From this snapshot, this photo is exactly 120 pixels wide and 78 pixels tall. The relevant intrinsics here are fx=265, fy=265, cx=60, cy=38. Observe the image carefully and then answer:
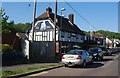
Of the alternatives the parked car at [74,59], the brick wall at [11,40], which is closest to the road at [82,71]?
the parked car at [74,59]

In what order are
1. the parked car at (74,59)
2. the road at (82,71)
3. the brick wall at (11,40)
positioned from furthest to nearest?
the brick wall at (11,40) → the parked car at (74,59) → the road at (82,71)

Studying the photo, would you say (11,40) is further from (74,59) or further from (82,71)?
(82,71)

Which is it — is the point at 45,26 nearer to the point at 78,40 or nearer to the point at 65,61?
the point at 78,40

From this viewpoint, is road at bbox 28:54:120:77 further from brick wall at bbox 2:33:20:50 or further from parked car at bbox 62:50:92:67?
brick wall at bbox 2:33:20:50

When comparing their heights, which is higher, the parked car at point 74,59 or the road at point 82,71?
the parked car at point 74,59

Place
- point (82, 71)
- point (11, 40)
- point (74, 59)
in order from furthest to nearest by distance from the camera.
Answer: point (11, 40)
point (74, 59)
point (82, 71)

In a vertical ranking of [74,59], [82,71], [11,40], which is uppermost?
[11,40]

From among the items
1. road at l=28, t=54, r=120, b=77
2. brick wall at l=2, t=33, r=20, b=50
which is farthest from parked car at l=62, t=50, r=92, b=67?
brick wall at l=2, t=33, r=20, b=50

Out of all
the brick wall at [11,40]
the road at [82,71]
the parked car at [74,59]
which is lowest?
the road at [82,71]

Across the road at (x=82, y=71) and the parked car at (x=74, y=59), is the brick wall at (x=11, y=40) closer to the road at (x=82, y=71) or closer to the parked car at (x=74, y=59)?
the parked car at (x=74, y=59)

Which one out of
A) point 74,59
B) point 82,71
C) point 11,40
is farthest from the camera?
point 11,40

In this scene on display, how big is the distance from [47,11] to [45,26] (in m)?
4.79

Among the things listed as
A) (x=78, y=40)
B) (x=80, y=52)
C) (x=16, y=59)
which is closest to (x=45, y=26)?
(x=78, y=40)

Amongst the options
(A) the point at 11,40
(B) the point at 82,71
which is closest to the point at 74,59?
(B) the point at 82,71
